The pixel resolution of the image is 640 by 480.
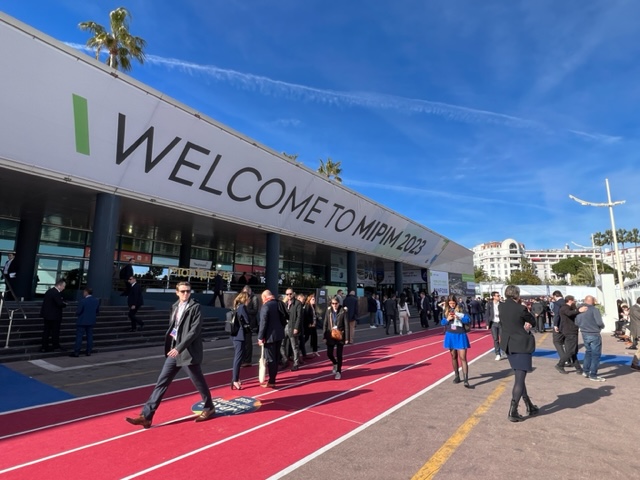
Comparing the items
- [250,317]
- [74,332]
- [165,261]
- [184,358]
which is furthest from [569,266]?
[184,358]

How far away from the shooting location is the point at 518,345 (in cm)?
523

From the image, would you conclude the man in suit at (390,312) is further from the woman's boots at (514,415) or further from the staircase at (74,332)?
the woman's boots at (514,415)

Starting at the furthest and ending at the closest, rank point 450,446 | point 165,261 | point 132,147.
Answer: point 165,261 < point 132,147 < point 450,446

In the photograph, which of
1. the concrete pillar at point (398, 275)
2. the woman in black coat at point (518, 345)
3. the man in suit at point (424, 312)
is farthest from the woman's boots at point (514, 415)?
the concrete pillar at point (398, 275)

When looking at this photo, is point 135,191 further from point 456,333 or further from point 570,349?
point 570,349

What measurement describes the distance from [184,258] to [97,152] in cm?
1212

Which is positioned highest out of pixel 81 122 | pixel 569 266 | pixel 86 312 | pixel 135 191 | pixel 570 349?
pixel 569 266

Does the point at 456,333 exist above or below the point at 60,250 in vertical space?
below

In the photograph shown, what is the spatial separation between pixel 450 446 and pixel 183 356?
11.4 ft

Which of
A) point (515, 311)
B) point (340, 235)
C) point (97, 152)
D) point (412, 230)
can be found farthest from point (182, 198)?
point (412, 230)

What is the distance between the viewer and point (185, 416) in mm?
5062

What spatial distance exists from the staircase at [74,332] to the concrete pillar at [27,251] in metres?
5.77

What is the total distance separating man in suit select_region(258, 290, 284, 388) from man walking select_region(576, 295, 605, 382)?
6466 mm

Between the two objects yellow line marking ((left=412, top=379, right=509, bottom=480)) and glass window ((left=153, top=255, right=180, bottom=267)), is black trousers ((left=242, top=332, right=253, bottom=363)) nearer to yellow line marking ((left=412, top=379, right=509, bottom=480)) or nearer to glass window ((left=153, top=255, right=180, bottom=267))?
yellow line marking ((left=412, top=379, right=509, bottom=480))
